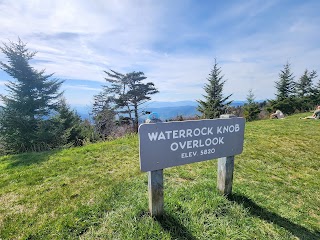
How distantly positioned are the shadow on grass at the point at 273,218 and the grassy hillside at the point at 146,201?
1 cm

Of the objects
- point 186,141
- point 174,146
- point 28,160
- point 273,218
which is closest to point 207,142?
point 186,141

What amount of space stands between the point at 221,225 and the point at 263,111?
25.6 metres

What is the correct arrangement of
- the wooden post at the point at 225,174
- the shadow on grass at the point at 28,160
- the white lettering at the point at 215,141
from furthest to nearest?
the shadow on grass at the point at 28,160 → the wooden post at the point at 225,174 → the white lettering at the point at 215,141

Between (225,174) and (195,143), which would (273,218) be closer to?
A: (225,174)

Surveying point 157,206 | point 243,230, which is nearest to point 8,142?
point 157,206

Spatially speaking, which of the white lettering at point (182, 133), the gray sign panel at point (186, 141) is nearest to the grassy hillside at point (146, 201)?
the gray sign panel at point (186, 141)

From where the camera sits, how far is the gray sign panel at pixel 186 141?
6.61 feet

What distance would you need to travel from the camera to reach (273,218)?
2.39m

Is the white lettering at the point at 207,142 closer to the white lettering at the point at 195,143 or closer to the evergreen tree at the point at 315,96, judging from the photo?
the white lettering at the point at 195,143

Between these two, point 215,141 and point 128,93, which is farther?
point 128,93

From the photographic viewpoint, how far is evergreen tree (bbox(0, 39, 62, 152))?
1126 centimetres

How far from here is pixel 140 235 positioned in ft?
6.53

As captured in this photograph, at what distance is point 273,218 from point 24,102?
14426 millimetres

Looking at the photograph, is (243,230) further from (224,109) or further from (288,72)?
(288,72)
